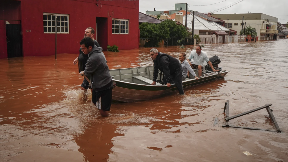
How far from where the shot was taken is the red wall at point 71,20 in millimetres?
18858

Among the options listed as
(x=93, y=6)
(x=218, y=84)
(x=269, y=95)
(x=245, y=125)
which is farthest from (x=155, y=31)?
(x=245, y=125)

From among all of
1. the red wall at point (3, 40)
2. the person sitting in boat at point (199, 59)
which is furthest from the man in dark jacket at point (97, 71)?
the red wall at point (3, 40)

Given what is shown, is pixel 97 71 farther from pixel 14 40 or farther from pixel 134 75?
pixel 14 40

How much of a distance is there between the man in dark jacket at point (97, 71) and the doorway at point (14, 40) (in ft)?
44.6

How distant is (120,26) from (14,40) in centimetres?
1031

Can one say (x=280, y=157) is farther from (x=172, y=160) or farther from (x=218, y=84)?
(x=218, y=84)

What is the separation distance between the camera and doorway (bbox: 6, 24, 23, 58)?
707 inches

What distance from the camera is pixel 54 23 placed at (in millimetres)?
20391

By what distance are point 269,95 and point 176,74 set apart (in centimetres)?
338

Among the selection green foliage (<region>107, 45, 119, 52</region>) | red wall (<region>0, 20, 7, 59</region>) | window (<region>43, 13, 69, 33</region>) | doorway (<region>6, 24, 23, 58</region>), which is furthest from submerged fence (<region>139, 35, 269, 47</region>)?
red wall (<region>0, 20, 7, 59</region>)

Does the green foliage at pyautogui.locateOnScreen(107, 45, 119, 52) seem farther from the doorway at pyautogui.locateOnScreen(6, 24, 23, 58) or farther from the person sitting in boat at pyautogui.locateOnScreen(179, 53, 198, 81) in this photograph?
the person sitting in boat at pyautogui.locateOnScreen(179, 53, 198, 81)

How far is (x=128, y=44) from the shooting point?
27766 millimetres

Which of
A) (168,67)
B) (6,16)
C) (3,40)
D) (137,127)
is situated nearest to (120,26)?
(6,16)

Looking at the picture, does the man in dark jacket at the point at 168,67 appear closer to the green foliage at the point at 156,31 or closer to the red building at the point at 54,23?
the red building at the point at 54,23
